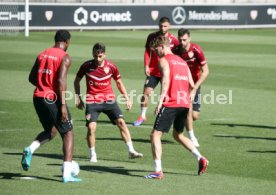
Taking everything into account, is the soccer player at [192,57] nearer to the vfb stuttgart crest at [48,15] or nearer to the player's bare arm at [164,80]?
the player's bare arm at [164,80]

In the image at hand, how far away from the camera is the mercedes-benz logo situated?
48438mm

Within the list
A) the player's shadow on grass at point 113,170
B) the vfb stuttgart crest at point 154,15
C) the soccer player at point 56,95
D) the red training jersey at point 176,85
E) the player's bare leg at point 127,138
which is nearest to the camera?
the soccer player at point 56,95

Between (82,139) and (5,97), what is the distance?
6.56 metres

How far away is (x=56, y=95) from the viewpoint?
41.6 ft

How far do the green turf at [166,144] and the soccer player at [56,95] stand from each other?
366 millimetres

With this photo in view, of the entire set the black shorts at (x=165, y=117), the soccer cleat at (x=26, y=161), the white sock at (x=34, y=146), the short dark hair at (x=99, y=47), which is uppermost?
the short dark hair at (x=99, y=47)

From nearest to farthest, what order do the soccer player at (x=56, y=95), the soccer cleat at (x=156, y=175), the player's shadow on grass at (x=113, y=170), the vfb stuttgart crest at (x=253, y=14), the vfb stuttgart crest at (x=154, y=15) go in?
1. the soccer player at (x=56, y=95)
2. the soccer cleat at (x=156, y=175)
3. the player's shadow on grass at (x=113, y=170)
4. the vfb stuttgart crest at (x=154, y=15)
5. the vfb stuttgart crest at (x=253, y=14)

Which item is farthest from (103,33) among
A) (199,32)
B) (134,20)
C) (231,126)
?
(231,126)

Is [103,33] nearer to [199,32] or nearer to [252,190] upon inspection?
[199,32]

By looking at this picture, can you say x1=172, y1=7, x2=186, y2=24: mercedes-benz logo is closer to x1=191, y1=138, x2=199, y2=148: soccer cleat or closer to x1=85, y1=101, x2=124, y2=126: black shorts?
x1=191, y1=138, x2=199, y2=148: soccer cleat

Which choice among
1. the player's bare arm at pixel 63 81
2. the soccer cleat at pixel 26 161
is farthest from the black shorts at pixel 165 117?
the soccer cleat at pixel 26 161

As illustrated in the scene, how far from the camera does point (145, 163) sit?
1440 centimetres

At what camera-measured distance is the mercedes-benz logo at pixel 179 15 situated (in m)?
48.4

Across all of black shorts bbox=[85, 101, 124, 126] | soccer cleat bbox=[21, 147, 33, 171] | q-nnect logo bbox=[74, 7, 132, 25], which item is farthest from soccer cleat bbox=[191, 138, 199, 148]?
q-nnect logo bbox=[74, 7, 132, 25]
